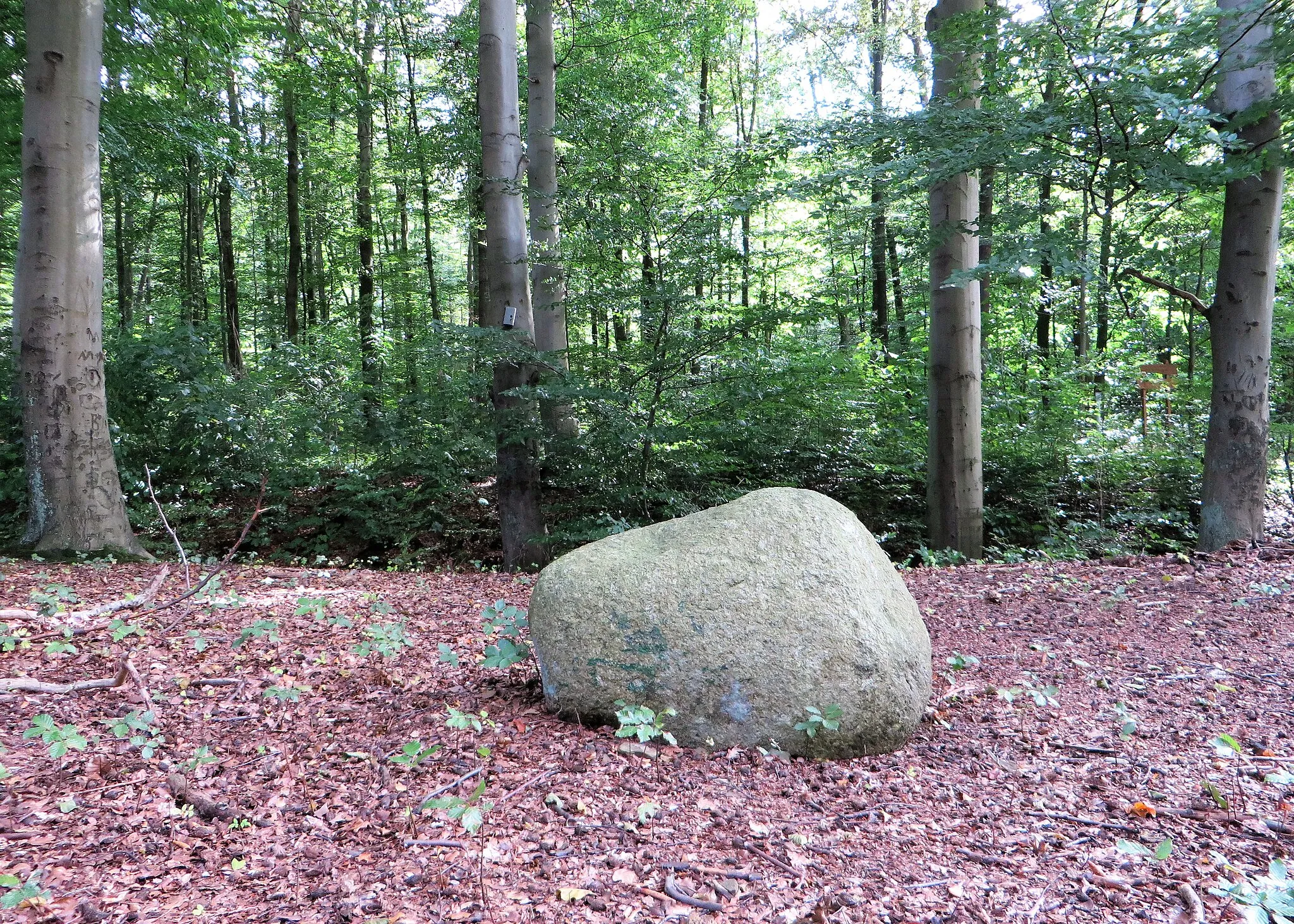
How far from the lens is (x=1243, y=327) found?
603 centimetres

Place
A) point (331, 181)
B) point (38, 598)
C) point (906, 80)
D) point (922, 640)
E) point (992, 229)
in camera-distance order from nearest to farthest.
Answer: point (922, 640)
point (38, 598)
point (992, 229)
point (906, 80)
point (331, 181)

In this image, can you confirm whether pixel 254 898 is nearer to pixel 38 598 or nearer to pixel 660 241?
pixel 38 598

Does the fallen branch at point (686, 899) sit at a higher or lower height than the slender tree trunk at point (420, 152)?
lower

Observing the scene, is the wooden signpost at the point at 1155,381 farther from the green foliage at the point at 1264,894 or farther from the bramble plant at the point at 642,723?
the bramble plant at the point at 642,723

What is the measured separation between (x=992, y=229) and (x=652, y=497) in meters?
3.79

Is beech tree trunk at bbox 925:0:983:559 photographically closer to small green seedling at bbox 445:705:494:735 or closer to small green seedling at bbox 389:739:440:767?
Answer: small green seedling at bbox 445:705:494:735

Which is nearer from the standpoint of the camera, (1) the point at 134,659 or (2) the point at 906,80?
(1) the point at 134,659

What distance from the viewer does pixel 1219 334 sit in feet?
20.2

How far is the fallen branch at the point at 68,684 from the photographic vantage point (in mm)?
2904

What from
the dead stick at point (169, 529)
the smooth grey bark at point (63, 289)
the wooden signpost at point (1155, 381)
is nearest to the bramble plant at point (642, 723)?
the dead stick at point (169, 529)

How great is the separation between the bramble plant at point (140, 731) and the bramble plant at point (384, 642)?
101 cm

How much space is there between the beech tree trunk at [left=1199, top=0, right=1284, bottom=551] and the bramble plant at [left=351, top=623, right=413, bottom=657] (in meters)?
6.53

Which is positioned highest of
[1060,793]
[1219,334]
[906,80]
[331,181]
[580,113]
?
[906,80]

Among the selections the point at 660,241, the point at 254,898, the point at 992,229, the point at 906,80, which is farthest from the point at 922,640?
the point at 906,80
